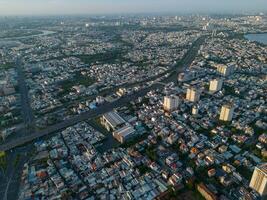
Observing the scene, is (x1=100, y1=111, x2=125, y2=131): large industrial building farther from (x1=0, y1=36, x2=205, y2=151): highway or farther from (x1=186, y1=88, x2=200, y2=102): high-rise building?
(x1=186, y1=88, x2=200, y2=102): high-rise building

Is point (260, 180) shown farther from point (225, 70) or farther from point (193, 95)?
point (225, 70)

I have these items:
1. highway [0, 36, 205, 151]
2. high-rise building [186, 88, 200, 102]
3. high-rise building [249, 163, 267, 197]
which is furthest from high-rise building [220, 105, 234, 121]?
highway [0, 36, 205, 151]

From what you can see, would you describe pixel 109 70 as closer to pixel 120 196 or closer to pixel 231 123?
pixel 231 123

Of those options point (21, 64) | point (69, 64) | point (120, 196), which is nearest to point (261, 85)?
point (120, 196)

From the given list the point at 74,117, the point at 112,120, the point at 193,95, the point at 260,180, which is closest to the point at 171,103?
the point at 193,95

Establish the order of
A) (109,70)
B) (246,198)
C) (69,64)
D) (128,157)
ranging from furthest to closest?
(69,64), (109,70), (128,157), (246,198)
